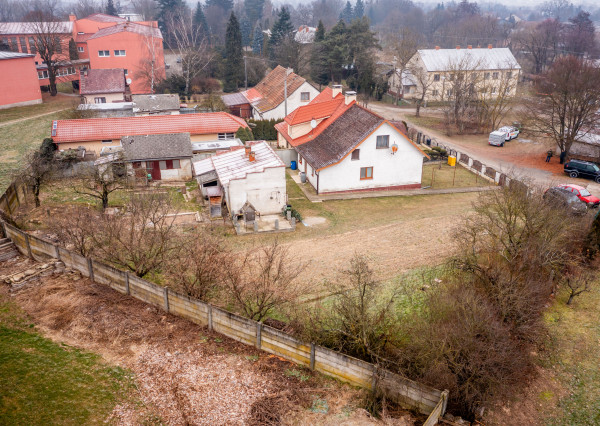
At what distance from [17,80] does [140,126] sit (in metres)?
24.6

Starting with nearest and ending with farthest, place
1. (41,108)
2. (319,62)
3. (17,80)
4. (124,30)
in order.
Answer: (17,80) < (41,108) < (124,30) < (319,62)

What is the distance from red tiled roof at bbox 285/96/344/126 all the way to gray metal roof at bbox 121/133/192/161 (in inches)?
365

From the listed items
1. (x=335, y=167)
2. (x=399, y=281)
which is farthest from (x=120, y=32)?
(x=399, y=281)

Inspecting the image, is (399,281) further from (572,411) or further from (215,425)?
(215,425)

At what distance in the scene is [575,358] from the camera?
17703 millimetres

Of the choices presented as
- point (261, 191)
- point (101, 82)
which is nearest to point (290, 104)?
point (101, 82)

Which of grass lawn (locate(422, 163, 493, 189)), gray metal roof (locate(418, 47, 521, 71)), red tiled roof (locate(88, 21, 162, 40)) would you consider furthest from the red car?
red tiled roof (locate(88, 21, 162, 40))

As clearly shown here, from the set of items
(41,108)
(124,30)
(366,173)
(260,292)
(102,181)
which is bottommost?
(366,173)

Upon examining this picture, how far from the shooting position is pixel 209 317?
56.5 ft

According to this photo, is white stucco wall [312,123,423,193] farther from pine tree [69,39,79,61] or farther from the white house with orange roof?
pine tree [69,39,79,61]

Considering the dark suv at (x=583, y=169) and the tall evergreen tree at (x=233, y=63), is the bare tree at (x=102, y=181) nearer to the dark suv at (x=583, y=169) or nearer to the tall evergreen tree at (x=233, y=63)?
the dark suv at (x=583, y=169)

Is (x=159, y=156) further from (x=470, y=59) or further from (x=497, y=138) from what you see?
(x=470, y=59)

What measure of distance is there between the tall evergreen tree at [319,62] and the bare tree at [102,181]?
46.4 metres

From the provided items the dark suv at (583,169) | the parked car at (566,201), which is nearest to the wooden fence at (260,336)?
the parked car at (566,201)
